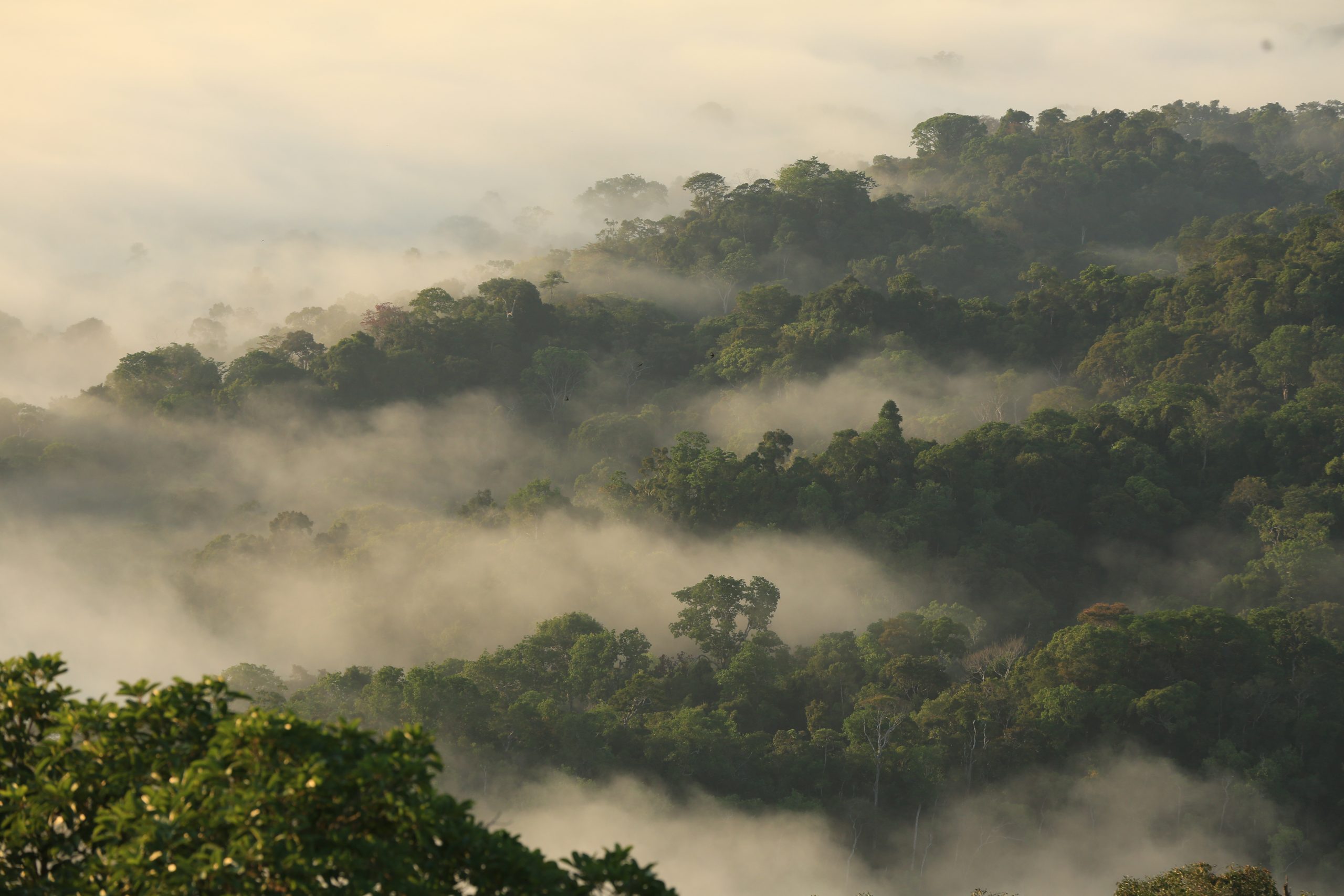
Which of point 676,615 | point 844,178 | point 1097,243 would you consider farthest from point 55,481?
point 1097,243

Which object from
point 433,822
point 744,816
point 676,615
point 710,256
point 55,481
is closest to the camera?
point 433,822

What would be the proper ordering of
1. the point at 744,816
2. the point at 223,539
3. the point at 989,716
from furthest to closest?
the point at 223,539 → the point at 989,716 → the point at 744,816

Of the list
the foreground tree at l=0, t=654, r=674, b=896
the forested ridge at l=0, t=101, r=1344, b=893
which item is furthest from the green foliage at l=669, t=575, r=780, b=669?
the foreground tree at l=0, t=654, r=674, b=896

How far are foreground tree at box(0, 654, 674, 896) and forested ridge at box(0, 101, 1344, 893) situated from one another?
1.07 ft

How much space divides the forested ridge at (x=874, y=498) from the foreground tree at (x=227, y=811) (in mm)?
326

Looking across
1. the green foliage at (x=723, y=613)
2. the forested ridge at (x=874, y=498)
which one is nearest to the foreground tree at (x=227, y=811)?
the forested ridge at (x=874, y=498)

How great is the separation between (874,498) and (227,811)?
41888 millimetres

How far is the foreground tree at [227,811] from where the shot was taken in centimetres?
957

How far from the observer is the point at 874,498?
49938 millimetres

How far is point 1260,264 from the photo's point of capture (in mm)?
61938

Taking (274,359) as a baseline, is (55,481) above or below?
below

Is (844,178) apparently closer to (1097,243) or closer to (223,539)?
(1097,243)

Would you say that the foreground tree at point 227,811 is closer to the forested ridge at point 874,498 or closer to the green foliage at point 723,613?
the forested ridge at point 874,498

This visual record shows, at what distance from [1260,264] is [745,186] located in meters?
34.1
